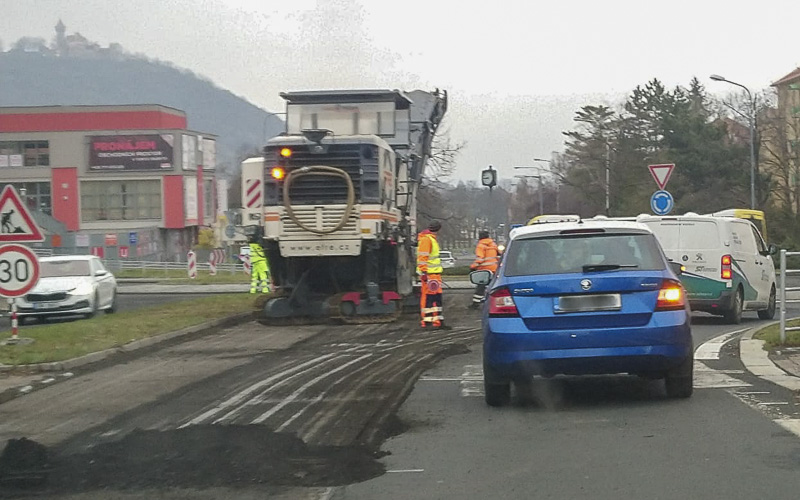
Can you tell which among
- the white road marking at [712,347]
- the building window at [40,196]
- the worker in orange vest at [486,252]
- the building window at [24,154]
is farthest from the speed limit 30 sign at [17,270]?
the building window at [40,196]

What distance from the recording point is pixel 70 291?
24516 millimetres

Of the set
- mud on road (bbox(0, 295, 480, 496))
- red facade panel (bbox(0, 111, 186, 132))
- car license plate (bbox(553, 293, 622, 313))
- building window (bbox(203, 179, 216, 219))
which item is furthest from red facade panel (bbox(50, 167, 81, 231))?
car license plate (bbox(553, 293, 622, 313))

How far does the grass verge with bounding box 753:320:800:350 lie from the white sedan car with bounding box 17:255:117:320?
1401cm

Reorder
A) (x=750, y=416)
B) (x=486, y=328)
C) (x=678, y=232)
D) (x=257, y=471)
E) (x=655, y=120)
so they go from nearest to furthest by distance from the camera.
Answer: (x=257, y=471)
(x=750, y=416)
(x=486, y=328)
(x=678, y=232)
(x=655, y=120)

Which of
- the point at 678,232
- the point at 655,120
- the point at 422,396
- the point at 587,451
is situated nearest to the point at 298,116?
the point at 678,232

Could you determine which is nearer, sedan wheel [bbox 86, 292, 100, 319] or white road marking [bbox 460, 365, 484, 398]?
white road marking [bbox 460, 365, 484, 398]

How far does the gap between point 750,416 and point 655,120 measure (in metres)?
74.2

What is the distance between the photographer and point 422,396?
11086 mm

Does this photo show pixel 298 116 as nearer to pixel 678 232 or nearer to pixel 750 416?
pixel 678 232

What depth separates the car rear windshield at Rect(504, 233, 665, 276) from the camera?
10039mm

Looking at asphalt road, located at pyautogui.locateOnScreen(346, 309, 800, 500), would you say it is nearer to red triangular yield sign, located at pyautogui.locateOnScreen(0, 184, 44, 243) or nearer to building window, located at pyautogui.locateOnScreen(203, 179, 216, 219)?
red triangular yield sign, located at pyautogui.locateOnScreen(0, 184, 44, 243)

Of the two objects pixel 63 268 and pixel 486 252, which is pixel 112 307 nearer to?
pixel 63 268

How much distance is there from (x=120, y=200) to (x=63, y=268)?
207ft

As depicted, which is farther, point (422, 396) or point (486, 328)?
point (422, 396)
